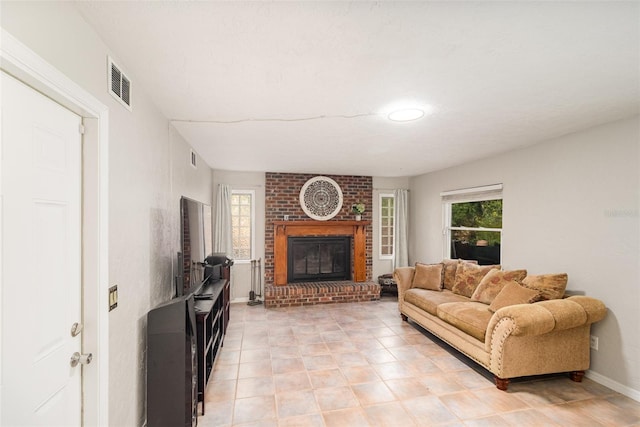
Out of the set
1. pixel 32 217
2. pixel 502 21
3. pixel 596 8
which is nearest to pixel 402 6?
pixel 502 21

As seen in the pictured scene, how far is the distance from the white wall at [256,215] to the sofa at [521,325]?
3265 millimetres

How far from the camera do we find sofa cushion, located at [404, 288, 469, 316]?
12.1 feet

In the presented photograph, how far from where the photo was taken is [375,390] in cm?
258

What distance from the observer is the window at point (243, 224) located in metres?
5.44

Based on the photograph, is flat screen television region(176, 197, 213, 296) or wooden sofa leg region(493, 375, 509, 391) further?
wooden sofa leg region(493, 375, 509, 391)

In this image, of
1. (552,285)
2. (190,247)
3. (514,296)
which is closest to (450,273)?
(514,296)

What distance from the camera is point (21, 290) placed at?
1.08 metres

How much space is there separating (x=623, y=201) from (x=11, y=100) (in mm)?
4047

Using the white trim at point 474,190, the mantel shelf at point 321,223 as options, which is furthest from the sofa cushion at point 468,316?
the mantel shelf at point 321,223

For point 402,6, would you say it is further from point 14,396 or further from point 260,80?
point 14,396

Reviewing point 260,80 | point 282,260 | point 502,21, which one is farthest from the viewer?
point 282,260

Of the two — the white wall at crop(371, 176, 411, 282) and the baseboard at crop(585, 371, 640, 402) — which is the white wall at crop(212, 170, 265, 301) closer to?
the white wall at crop(371, 176, 411, 282)

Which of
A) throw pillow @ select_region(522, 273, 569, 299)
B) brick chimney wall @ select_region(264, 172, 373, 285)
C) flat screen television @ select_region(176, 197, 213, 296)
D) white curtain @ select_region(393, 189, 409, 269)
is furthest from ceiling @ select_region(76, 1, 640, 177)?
white curtain @ select_region(393, 189, 409, 269)

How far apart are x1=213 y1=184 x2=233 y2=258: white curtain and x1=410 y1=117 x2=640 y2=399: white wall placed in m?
4.28
